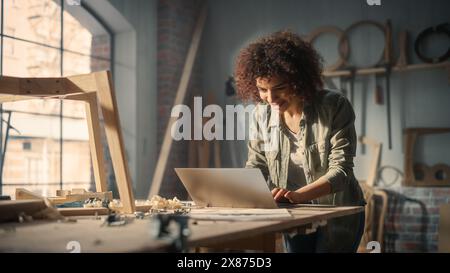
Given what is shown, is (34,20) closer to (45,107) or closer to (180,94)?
(45,107)

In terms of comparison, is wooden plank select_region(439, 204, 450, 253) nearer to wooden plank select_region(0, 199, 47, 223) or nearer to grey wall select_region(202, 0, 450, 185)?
grey wall select_region(202, 0, 450, 185)

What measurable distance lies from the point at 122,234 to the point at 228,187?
687mm

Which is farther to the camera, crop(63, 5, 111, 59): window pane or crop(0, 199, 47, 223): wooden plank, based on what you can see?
crop(63, 5, 111, 59): window pane

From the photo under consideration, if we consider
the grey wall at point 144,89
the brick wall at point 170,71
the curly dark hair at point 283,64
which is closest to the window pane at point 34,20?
the grey wall at point 144,89

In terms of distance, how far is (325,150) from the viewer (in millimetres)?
2066

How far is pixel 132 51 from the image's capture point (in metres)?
4.90

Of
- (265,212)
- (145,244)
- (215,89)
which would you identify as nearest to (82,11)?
(215,89)

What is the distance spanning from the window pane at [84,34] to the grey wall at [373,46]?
1.17 m

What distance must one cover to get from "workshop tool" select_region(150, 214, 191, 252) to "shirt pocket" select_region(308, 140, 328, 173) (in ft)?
3.50

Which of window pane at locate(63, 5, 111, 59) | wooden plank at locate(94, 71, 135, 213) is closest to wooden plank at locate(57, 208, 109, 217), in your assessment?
wooden plank at locate(94, 71, 135, 213)

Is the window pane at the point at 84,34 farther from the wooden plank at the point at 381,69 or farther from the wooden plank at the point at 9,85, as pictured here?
the wooden plank at the point at 9,85

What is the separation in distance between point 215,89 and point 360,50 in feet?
4.54

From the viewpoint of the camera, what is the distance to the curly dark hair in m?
2.16

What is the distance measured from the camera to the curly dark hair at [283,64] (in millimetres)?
2164
